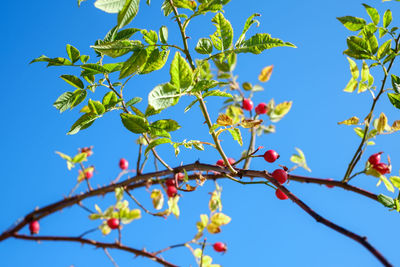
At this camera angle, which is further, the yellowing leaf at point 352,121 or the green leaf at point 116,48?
the yellowing leaf at point 352,121

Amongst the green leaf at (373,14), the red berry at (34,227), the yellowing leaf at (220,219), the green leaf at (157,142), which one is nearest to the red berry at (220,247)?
the yellowing leaf at (220,219)

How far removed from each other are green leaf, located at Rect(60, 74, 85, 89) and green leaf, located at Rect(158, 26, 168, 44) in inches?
13.7

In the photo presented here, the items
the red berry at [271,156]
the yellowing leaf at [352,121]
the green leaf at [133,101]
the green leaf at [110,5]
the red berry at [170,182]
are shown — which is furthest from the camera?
the red berry at [170,182]

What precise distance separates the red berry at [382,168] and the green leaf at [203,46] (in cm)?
100

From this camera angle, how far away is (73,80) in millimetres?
1127

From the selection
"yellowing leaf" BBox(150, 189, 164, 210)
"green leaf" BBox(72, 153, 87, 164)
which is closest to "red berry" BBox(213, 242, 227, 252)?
"yellowing leaf" BBox(150, 189, 164, 210)

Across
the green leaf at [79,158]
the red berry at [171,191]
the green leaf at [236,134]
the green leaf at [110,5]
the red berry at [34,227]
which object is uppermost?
the green leaf at [79,158]

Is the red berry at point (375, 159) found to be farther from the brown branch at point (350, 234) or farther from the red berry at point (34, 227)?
the red berry at point (34, 227)

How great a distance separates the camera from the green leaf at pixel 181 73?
2.70ft

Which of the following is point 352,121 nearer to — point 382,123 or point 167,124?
point 382,123

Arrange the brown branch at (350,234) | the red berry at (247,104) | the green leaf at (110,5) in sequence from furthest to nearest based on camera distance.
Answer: the red berry at (247,104), the green leaf at (110,5), the brown branch at (350,234)

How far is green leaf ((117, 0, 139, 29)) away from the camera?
2.47ft

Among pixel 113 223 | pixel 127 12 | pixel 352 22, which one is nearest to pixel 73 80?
pixel 127 12

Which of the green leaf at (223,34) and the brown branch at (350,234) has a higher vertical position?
the green leaf at (223,34)
